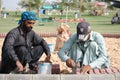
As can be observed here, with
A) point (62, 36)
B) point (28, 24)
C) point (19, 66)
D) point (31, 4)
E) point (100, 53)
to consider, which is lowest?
point (31, 4)

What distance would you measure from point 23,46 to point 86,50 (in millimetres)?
922

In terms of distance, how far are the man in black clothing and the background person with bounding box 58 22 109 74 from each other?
475 millimetres

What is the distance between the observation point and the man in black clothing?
5.16m

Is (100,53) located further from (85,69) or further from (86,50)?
(85,69)

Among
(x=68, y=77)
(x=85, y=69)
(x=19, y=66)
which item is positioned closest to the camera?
(x=68, y=77)

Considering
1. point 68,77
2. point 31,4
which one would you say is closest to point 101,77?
point 68,77

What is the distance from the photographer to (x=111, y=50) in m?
9.91

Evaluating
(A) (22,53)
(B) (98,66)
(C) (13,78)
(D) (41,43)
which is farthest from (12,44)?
(B) (98,66)

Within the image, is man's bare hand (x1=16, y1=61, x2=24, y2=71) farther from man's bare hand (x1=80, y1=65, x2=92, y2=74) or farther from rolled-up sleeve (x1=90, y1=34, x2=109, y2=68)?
rolled-up sleeve (x1=90, y1=34, x2=109, y2=68)

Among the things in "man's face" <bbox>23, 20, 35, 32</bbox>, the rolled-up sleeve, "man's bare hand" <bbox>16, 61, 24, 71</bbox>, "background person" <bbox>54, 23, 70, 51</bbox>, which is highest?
"man's face" <bbox>23, 20, 35, 32</bbox>

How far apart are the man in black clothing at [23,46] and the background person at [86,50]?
0.48 meters

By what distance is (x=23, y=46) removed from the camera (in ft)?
17.6

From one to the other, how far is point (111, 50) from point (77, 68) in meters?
5.18

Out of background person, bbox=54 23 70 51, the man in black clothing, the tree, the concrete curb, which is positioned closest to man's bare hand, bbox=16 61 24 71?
the man in black clothing
